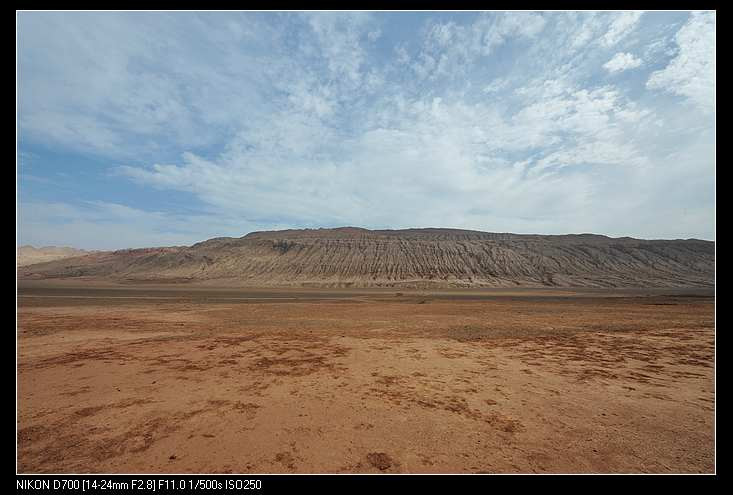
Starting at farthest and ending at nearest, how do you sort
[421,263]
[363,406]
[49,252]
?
[49,252]
[421,263]
[363,406]

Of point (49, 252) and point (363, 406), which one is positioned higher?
point (49, 252)

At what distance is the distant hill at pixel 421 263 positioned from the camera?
6994 centimetres

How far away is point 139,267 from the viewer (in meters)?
87.0

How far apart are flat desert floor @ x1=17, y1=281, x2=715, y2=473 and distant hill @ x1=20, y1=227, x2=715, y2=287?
57483 millimetres

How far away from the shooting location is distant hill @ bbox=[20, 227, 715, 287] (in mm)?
69938

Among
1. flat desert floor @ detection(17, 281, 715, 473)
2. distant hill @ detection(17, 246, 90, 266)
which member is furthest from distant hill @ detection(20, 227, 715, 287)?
distant hill @ detection(17, 246, 90, 266)

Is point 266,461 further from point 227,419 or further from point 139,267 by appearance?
point 139,267

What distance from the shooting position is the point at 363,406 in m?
5.77

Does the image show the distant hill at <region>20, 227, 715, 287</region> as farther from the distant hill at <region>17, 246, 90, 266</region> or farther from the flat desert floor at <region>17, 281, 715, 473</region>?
the distant hill at <region>17, 246, 90, 266</region>

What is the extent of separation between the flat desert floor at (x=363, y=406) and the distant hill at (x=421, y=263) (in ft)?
189

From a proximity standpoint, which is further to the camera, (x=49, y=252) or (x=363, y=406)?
(x=49, y=252)

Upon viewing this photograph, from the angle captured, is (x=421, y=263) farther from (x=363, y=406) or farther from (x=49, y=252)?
(x=49, y=252)

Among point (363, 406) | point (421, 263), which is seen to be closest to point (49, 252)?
point (421, 263)

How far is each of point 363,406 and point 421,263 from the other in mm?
77578
